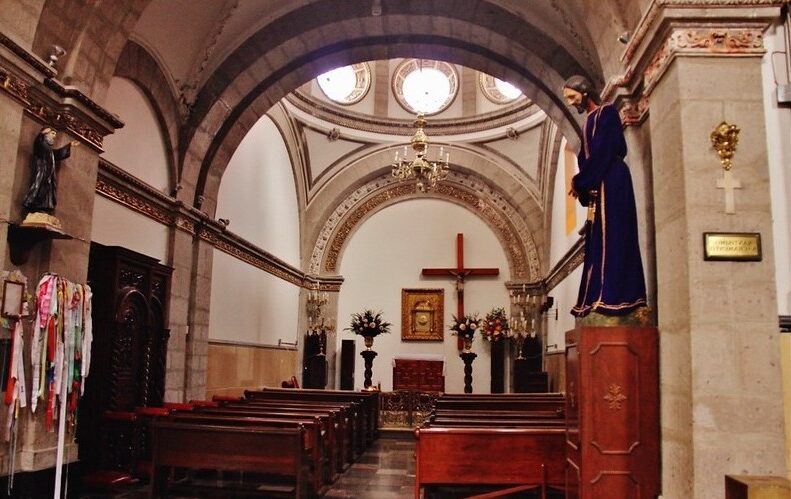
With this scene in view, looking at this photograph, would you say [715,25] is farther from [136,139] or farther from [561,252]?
[561,252]

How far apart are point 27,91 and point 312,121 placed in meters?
10.7

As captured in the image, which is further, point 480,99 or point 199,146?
point 480,99

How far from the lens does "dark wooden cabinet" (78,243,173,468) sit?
7.49 m

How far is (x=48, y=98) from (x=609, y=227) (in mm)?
5022

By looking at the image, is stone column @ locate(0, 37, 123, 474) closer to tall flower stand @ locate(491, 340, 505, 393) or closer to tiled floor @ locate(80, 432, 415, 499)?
tiled floor @ locate(80, 432, 415, 499)

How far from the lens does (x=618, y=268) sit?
16.3 feet

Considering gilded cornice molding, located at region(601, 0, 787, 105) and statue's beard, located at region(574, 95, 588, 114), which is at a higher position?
gilded cornice molding, located at region(601, 0, 787, 105)

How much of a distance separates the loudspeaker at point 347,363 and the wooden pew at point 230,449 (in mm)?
9924

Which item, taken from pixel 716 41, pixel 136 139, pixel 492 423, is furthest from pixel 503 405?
pixel 136 139

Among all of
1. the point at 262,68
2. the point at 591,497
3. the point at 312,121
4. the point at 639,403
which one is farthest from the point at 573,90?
the point at 312,121

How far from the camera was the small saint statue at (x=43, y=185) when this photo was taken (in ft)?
18.8

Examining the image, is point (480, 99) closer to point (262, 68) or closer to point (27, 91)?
point (262, 68)

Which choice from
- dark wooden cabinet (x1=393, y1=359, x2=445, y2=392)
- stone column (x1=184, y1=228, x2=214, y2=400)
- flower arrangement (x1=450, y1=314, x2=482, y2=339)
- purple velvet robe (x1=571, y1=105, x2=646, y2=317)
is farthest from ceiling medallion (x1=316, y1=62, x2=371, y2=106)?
purple velvet robe (x1=571, y1=105, x2=646, y2=317)

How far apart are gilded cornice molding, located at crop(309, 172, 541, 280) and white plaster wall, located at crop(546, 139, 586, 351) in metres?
1.44
